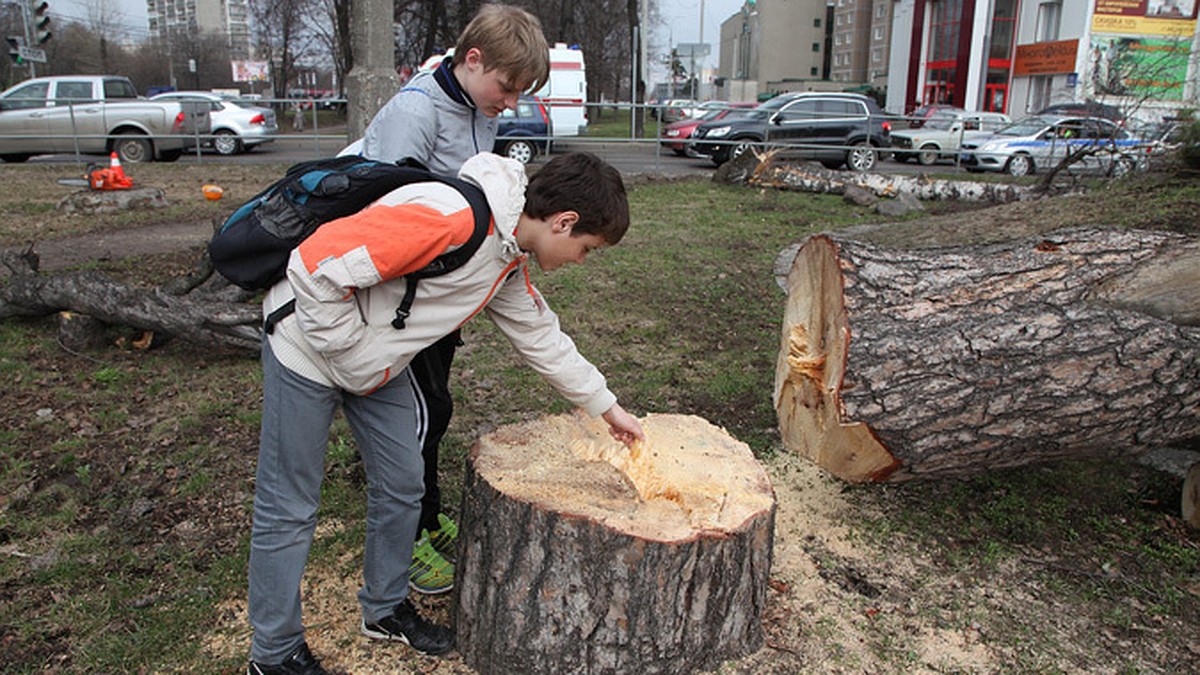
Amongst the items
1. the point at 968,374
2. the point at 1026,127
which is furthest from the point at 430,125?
the point at 1026,127

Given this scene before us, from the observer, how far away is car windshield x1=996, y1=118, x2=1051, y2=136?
16.8 meters

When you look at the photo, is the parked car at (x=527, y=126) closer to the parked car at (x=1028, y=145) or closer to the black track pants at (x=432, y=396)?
the parked car at (x=1028, y=145)

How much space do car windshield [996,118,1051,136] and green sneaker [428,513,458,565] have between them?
17.1m

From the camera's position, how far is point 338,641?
8.04 feet

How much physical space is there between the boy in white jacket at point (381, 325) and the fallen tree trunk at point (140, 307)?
2.52 meters

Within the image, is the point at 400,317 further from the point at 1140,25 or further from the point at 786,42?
the point at 786,42

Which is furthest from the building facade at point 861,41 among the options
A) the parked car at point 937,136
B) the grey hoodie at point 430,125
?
the grey hoodie at point 430,125

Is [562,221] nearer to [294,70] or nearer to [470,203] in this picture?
[470,203]

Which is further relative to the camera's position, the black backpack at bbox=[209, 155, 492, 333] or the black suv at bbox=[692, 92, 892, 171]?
the black suv at bbox=[692, 92, 892, 171]

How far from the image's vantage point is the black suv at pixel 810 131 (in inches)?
633

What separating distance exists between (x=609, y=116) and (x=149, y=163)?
2734 centimetres

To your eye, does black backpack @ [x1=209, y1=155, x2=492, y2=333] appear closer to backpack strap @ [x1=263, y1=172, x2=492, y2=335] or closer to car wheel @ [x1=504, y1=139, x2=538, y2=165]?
backpack strap @ [x1=263, y1=172, x2=492, y2=335]

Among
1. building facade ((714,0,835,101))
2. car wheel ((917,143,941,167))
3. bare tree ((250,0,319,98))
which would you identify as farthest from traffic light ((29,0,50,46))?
building facade ((714,0,835,101))

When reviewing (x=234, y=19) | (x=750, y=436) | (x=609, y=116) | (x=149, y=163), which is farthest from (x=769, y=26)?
(x=750, y=436)
